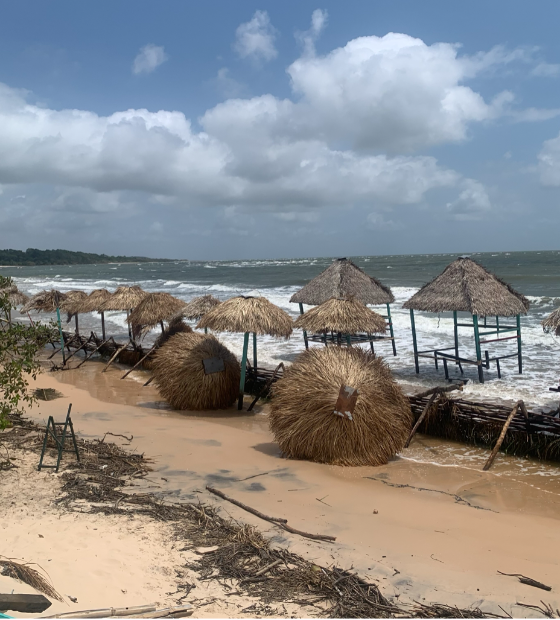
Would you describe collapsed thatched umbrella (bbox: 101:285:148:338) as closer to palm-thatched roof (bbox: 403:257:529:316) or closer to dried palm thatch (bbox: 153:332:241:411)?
dried palm thatch (bbox: 153:332:241:411)

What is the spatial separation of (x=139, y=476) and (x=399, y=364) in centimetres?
1116

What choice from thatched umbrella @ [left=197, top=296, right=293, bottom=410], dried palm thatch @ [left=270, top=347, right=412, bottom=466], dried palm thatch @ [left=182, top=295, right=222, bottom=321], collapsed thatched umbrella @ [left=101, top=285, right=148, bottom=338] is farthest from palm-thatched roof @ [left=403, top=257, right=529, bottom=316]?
collapsed thatched umbrella @ [left=101, top=285, right=148, bottom=338]

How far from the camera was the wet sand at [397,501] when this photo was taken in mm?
4801

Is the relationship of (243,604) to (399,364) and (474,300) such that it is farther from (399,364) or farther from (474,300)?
(399,364)

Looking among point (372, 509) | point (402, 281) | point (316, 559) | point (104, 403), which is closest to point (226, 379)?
point (104, 403)

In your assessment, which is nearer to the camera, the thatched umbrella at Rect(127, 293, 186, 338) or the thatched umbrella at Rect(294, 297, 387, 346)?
the thatched umbrella at Rect(294, 297, 387, 346)

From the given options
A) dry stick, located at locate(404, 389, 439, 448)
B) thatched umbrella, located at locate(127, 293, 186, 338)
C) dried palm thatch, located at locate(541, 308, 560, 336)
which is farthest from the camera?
thatched umbrella, located at locate(127, 293, 186, 338)

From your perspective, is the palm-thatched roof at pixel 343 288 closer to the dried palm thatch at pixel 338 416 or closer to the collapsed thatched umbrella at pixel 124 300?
the collapsed thatched umbrella at pixel 124 300

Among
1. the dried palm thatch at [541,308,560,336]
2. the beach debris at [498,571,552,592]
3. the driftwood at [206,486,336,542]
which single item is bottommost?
the beach debris at [498,571,552,592]

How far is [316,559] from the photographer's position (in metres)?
4.93

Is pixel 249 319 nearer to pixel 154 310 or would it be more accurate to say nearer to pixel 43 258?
pixel 154 310

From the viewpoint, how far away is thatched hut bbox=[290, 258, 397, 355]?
16406mm

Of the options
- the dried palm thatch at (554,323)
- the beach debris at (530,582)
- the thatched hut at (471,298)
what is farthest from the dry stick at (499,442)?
the thatched hut at (471,298)

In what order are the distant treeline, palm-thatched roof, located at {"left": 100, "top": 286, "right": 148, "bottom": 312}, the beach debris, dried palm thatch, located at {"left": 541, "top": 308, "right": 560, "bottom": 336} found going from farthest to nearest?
the distant treeline, palm-thatched roof, located at {"left": 100, "top": 286, "right": 148, "bottom": 312}, dried palm thatch, located at {"left": 541, "top": 308, "right": 560, "bottom": 336}, the beach debris
